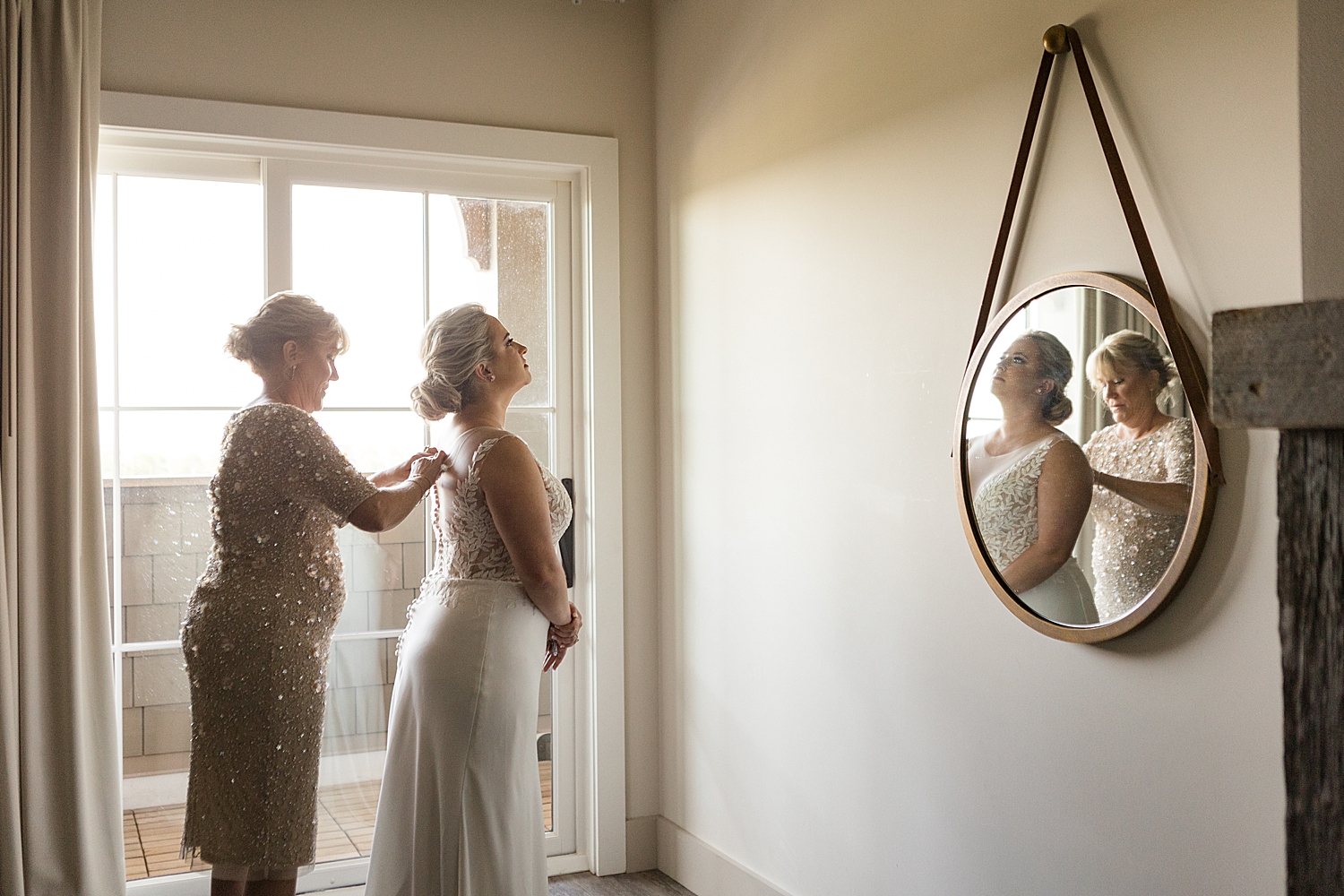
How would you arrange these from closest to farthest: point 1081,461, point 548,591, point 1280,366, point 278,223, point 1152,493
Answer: point 1280,366, point 1152,493, point 1081,461, point 548,591, point 278,223

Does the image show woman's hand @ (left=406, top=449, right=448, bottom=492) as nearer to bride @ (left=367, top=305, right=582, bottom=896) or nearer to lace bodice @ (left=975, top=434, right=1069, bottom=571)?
bride @ (left=367, top=305, right=582, bottom=896)

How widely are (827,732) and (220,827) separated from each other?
138 centimetres

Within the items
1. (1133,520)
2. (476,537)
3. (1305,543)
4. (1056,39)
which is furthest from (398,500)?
(1305,543)

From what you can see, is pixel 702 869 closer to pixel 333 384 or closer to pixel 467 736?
pixel 467 736

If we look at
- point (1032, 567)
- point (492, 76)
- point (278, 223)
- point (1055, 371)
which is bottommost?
point (1032, 567)

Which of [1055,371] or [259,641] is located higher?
[1055,371]

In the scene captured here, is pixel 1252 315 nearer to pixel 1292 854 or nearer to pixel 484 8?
pixel 1292 854

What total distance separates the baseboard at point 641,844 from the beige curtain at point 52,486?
144 cm

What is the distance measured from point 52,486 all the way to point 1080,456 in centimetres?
243

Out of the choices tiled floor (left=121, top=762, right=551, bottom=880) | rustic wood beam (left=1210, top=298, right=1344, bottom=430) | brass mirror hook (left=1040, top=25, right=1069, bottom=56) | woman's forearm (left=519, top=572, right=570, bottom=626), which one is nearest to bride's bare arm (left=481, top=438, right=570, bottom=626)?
woman's forearm (left=519, top=572, right=570, bottom=626)

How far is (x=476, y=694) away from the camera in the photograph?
7.38 feet

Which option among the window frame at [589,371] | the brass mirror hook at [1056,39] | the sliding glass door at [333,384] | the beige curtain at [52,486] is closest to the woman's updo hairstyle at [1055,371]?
the brass mirror hook at [1056,39]

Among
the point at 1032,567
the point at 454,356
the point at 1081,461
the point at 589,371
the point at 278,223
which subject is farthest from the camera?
the point at 589,371

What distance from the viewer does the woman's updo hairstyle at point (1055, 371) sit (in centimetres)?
177
